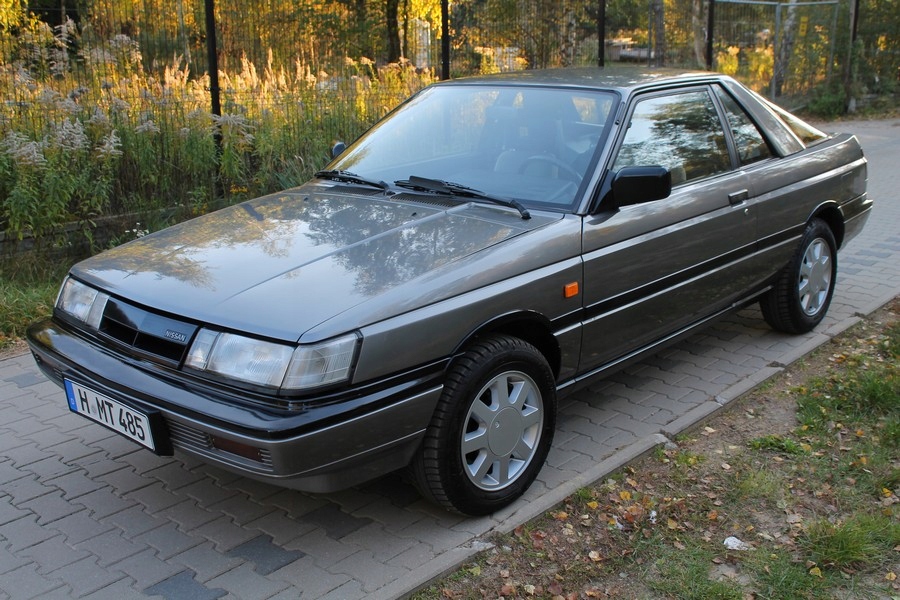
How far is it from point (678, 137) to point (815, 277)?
69.2 inches

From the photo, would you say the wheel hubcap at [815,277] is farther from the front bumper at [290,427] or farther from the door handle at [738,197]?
the front bumper at [290,427]

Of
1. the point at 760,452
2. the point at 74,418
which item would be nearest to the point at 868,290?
the point at 760,452

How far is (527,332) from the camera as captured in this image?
3.61m

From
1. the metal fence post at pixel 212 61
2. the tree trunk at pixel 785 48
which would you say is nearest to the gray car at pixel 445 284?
the metal fence post at pixel 212 61

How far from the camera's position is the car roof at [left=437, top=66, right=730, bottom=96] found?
4379mm

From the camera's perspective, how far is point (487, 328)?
330 centimetres

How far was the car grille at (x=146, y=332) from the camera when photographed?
3068 mm

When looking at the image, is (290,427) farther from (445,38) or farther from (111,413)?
(445,38)

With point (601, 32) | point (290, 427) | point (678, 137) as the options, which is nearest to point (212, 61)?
point (678, 137)

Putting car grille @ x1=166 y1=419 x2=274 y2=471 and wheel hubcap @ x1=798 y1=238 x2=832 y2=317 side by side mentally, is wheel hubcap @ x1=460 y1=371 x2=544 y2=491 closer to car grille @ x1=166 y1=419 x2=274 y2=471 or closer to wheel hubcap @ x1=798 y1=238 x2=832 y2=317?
car grille @ x1=166 y1=419 x2=274 y2=471

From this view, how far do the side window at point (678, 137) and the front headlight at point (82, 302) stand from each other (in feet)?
7.80

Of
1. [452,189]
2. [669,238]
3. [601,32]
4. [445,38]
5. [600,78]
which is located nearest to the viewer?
[452,189]

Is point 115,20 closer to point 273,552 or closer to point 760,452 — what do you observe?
point 273,552

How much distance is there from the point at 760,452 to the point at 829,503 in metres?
0.49
